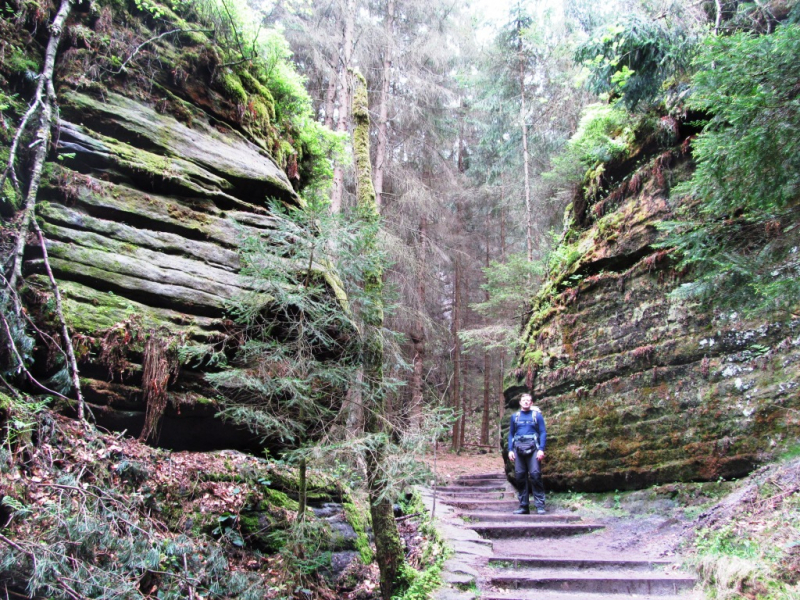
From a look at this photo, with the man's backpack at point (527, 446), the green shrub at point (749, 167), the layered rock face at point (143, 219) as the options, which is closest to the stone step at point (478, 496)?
the man's backpack at point (527, 446)

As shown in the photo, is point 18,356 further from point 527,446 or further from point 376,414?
point 527,446

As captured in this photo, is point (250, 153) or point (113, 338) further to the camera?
point (250, 153)

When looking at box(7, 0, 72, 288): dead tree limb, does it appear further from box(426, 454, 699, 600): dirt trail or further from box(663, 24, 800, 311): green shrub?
box(663, 24, 800, 311): green shrub

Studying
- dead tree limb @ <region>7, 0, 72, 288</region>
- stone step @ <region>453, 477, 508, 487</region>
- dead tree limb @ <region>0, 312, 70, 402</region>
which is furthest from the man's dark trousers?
dead tree limb @ <region>7, 0, 72, 288</region>

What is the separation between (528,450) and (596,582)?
2.82 m

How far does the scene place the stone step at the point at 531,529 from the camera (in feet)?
21.9

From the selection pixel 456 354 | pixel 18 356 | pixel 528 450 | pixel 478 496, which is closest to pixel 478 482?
pixel 478 496

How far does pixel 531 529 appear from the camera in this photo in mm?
6793

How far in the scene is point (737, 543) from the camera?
455cm

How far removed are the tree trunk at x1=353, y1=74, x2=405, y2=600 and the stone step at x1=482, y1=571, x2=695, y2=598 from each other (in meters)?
1.12

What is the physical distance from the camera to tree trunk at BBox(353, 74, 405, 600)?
16.0ft

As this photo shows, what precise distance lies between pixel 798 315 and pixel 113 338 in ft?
25.8

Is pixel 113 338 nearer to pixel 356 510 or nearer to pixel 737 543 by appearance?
pixel 356 510

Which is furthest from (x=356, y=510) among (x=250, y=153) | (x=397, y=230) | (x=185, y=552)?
(x=397, y=230)
